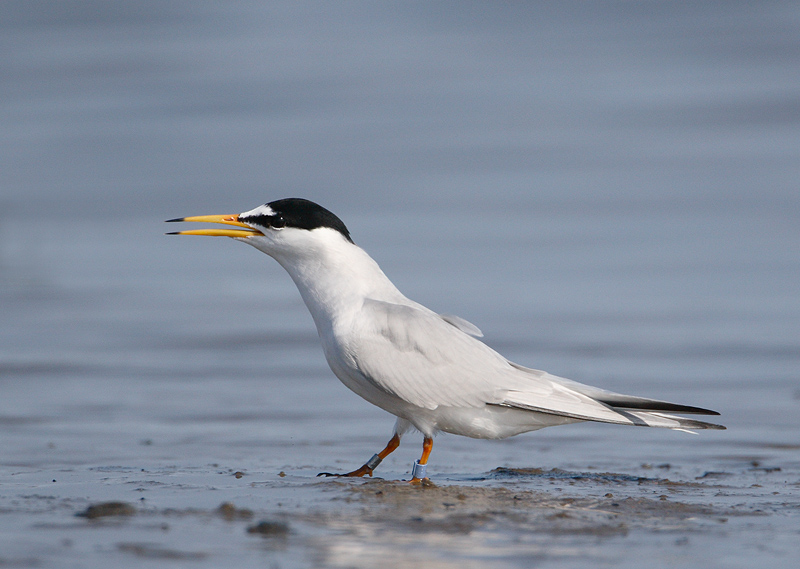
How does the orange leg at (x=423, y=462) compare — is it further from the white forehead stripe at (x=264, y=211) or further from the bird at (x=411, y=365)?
the white forehead stripe at (x=264, y=211)

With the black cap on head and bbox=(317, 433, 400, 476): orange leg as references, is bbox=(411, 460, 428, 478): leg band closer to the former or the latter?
bbox=(317, 433, 400, 476): orange leg

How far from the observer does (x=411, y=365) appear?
5332 millimetres

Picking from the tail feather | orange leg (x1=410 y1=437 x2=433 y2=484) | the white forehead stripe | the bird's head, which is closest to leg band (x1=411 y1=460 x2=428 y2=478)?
orange leg (x1=410 y1=437 x2=433 y2=484)

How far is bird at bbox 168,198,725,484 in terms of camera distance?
5328 millimetres

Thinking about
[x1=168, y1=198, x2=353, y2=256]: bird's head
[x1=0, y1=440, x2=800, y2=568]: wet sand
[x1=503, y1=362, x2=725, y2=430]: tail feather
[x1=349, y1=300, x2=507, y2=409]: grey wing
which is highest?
[x1=168, y1=198, x2=353, y2=256]: bird's head

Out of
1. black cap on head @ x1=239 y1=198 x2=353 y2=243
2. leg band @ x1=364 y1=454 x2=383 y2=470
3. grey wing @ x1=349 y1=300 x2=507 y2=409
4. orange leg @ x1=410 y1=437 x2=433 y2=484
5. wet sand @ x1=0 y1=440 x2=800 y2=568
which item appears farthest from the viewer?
black cap on head @ x1=239 y1=198 x2=353 y2=243

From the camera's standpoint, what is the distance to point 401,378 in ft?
17.3

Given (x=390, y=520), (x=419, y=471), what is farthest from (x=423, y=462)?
(x=390, y=520)

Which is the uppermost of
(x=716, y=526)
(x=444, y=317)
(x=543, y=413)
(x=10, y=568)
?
(x=444, y=317)

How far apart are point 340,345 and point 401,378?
36cm

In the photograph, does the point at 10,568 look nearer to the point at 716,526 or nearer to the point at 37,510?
the point at 37,510

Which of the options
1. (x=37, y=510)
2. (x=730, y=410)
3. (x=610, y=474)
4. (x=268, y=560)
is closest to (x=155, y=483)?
(x=37, y=510)

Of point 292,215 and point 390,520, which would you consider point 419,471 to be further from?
point 292,215

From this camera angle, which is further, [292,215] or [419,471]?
[292,215]
